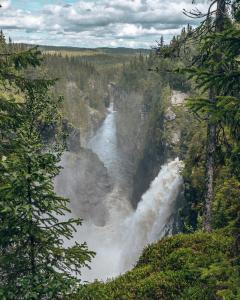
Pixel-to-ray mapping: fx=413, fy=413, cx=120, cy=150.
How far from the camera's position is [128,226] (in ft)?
200

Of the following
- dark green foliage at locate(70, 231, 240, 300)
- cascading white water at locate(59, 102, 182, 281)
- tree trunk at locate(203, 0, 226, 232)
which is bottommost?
cascading white water at locate(59, 102, 182, 281)

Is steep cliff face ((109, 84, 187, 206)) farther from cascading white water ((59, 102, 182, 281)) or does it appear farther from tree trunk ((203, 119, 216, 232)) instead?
tree trunk ((203, 119, 216, 232))

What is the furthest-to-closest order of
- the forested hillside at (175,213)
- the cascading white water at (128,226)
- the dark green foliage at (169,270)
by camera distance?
the cascading white water at (128,226) → the dark green foliage at (169,270) → the forested hillside at (175,213)

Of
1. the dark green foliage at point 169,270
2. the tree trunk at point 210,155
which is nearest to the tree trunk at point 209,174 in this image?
the tree trunk at point 210,155

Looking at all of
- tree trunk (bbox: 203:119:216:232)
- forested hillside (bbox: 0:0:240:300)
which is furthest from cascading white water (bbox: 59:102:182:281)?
tree trunk (bbox: 203:119:216:232)

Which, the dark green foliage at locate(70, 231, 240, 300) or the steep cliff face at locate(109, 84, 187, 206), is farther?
the steep cliff face at locate(109, 84, 187, 206)

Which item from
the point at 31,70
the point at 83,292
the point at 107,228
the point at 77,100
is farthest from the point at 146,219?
the point at 77,100

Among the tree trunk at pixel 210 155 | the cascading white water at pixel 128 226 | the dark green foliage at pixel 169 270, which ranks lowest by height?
the cascading white water at pixel 128 226

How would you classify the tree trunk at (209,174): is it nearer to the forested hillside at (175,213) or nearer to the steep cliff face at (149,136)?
the forested hillside at (175,213)

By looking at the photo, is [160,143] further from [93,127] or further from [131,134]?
[93,127]

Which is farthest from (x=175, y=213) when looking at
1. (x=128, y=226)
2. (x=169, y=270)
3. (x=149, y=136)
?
(x=149, y=136)

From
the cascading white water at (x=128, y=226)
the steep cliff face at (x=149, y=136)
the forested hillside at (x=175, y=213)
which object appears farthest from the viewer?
the steep cliff face at (x=149, y=136)

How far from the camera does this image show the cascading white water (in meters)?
46.2

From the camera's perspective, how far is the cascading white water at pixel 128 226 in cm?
4622
